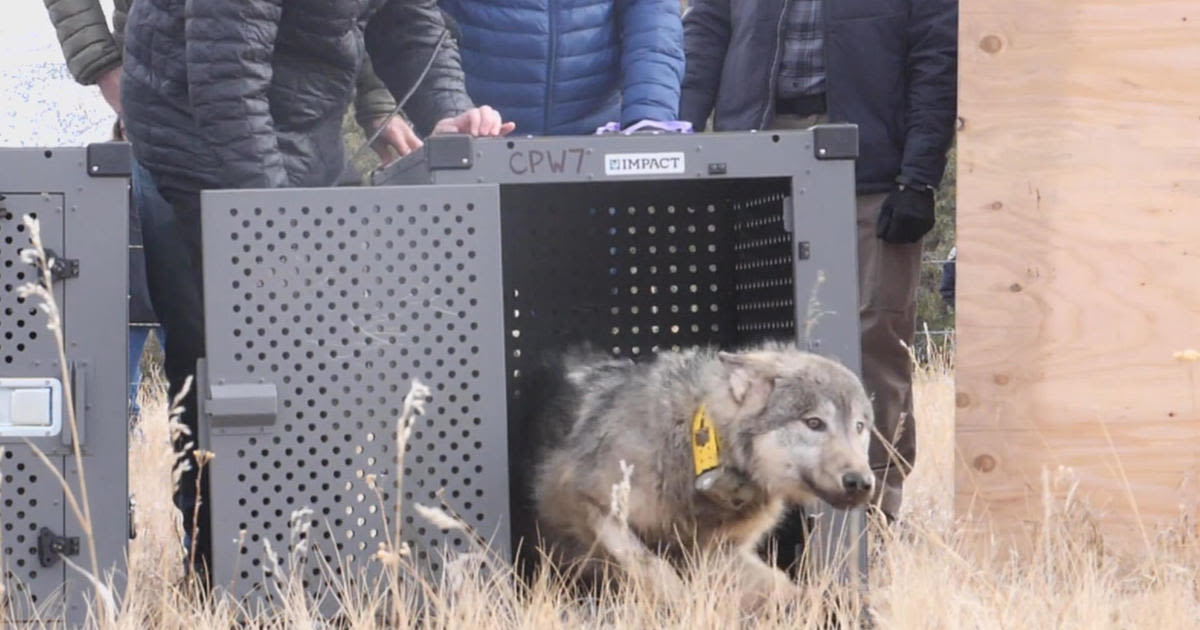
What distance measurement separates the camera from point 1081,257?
14.3 feet

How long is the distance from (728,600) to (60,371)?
4.31 ft

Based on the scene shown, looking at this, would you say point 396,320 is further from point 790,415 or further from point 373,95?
point 373,95

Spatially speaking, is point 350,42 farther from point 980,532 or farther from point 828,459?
point 980,532

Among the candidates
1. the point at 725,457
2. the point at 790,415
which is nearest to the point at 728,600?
the point at 725,457

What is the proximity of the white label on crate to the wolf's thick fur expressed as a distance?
0.41 metres

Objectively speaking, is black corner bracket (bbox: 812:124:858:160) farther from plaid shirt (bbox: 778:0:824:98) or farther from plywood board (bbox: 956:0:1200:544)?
plaid shirt (bbox: 778:0:824:98)

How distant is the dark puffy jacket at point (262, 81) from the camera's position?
3.87 m

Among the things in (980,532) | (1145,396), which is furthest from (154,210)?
(1145,396)

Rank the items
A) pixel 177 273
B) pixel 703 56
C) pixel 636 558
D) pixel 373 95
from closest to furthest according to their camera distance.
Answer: pixel 636 558 → pixel 177 273 → pixel 373 95 → pixel 703 56

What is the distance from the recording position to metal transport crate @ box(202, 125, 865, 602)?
3.29 meters

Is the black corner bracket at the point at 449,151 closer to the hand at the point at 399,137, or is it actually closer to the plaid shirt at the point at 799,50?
the hand at the point at 399,137

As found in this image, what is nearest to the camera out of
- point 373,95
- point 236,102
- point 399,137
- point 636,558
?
point 636,558

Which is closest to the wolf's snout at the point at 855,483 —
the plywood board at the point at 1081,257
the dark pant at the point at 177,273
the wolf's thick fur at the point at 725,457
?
the wolf's thick fur at the point at 725,457

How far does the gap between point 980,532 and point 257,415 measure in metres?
1.94
